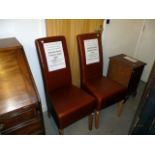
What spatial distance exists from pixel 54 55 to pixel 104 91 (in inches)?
26.4

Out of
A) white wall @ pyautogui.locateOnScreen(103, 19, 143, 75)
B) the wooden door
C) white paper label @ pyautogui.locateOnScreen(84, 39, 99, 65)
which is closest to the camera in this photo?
the wooden door

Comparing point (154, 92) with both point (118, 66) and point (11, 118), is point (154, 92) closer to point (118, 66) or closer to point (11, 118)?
point (11, 118)

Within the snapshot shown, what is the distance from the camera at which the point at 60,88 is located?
162 cm

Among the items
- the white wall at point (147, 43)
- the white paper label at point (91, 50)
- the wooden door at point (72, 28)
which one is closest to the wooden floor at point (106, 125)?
the wooden door at point (72, 28)

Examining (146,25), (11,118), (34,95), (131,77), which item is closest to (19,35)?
(34,95)

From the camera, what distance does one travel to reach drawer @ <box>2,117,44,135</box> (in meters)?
1.06

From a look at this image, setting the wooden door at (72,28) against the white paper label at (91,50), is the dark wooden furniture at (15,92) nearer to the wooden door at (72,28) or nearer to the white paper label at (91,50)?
the wooden door at (72,28)

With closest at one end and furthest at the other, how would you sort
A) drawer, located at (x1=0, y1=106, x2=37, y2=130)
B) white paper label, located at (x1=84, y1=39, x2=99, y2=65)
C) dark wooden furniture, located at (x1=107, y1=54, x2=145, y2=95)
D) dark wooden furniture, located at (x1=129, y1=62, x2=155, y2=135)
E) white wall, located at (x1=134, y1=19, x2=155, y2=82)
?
dark wooden furniture, located at (x1=129, y1=62, x2=155, y2=135) → drawer, located at (x1=0, y1=106, x2=37, y2=130) → white paper label, located at (x1=84, y1=39, x2=99, y2=65) → dark wooden furniture, located at (x1=107, y1=54, x2=145, y2=95) → white wall, located at (x1=134, y1=19, x2=155, y2=82)

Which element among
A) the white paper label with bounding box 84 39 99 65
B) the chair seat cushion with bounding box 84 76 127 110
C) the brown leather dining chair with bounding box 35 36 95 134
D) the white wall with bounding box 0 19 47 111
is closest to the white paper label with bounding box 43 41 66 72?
the brown leather dining chair with bounding box 35 36 95 134

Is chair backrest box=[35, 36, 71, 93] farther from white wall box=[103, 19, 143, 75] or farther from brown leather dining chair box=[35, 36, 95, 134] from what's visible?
white wall box=[103, 19, 143, 75]

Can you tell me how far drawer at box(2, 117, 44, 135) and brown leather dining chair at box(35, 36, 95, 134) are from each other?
191 mm

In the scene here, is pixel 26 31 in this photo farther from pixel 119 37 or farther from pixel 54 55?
pixel 119 37

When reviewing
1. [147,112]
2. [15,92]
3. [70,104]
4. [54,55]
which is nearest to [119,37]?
[54,55]
